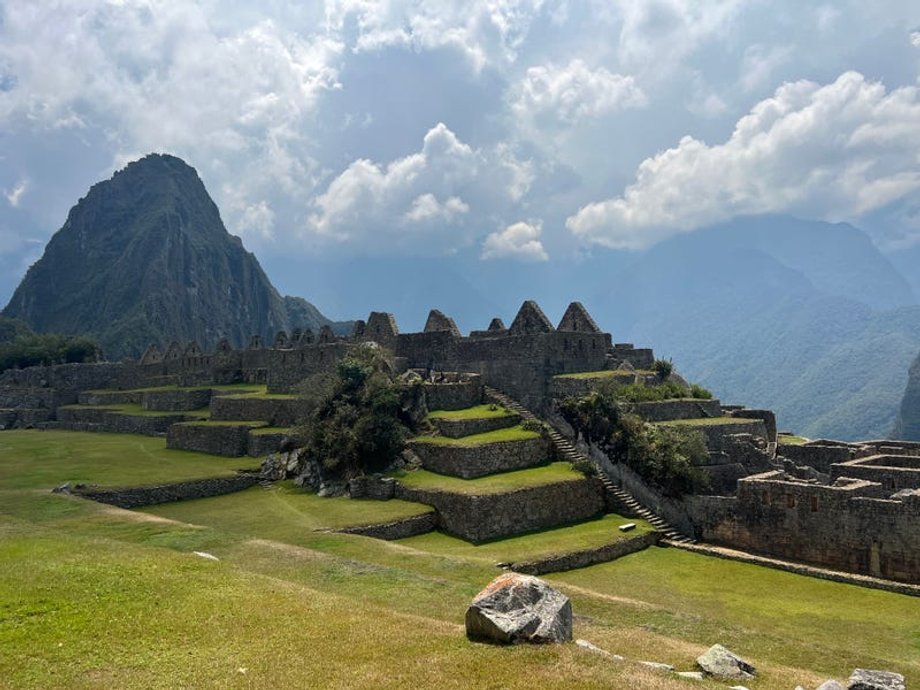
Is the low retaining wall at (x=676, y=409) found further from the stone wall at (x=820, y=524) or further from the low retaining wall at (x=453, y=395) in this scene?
the low retaining wall at (x=453, y=395)

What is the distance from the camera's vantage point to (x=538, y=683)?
24.4ft

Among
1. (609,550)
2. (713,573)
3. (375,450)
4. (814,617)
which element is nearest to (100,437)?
(375,450)

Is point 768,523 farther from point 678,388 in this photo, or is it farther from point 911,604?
point 678,388

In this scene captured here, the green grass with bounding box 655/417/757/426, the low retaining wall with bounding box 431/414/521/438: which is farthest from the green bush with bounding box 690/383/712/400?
the low retaining wall with bounding box 431/414/521/438

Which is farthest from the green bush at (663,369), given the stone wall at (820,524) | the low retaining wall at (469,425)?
the stone wall at (820,524)

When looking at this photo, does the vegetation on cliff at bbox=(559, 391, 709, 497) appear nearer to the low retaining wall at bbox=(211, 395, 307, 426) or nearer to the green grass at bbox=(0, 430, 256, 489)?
the low retaining wall at bbox=(211, 395, 307, 426)

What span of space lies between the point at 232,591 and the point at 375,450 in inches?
622

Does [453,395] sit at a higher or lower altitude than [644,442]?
higher

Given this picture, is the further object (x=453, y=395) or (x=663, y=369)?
(x=663, y=369)

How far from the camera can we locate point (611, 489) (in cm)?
2486

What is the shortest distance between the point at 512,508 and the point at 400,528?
384cm

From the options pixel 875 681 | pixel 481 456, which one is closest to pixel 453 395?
pixel 481 456

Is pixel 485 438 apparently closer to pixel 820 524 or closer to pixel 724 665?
pixel 820 524

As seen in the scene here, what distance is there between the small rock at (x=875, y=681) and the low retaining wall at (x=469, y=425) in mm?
19790
